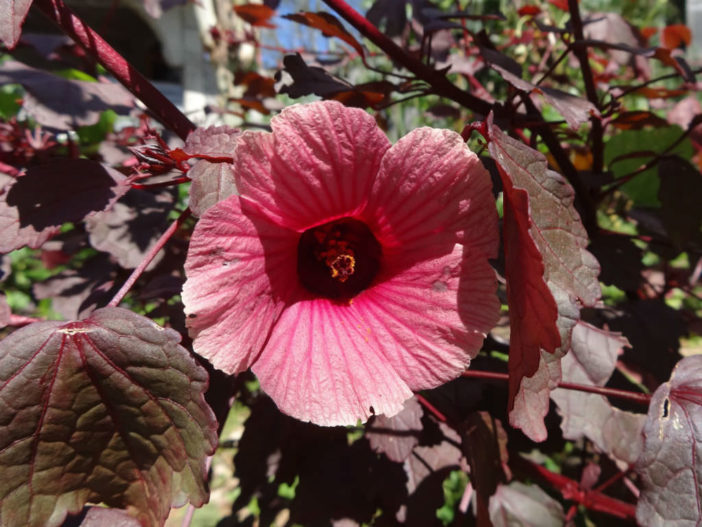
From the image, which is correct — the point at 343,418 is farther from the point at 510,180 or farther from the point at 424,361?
the point at 510,180

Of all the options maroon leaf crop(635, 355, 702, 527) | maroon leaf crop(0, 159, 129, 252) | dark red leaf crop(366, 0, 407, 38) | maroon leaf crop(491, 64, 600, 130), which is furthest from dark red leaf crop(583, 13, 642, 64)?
maroon leaf crop(0, 159, 129, 252)

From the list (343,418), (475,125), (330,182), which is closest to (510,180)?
(475,125)

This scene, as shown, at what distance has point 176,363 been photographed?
53 centimetres

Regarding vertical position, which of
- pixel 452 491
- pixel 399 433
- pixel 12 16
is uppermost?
pixel 12 16

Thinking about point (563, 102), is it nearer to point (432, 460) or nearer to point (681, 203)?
point (681, 203)

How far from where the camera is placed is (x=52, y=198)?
74 cm

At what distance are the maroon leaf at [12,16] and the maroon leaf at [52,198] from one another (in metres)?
0.21

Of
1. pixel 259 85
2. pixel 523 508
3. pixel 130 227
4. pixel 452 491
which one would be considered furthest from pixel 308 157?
pixel 452 491

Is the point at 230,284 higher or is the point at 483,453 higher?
the point at 230,284

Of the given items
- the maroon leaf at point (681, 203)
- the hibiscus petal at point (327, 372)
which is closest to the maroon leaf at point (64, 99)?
the hibiscus petal at point (327, 372)

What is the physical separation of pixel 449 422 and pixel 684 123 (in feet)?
4.48

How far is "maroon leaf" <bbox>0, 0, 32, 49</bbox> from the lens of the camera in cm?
55

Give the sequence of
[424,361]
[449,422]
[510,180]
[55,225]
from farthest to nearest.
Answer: [449,422]
[55,225]
[424,361]
[510,180]

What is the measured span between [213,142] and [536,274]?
0.40 metres
